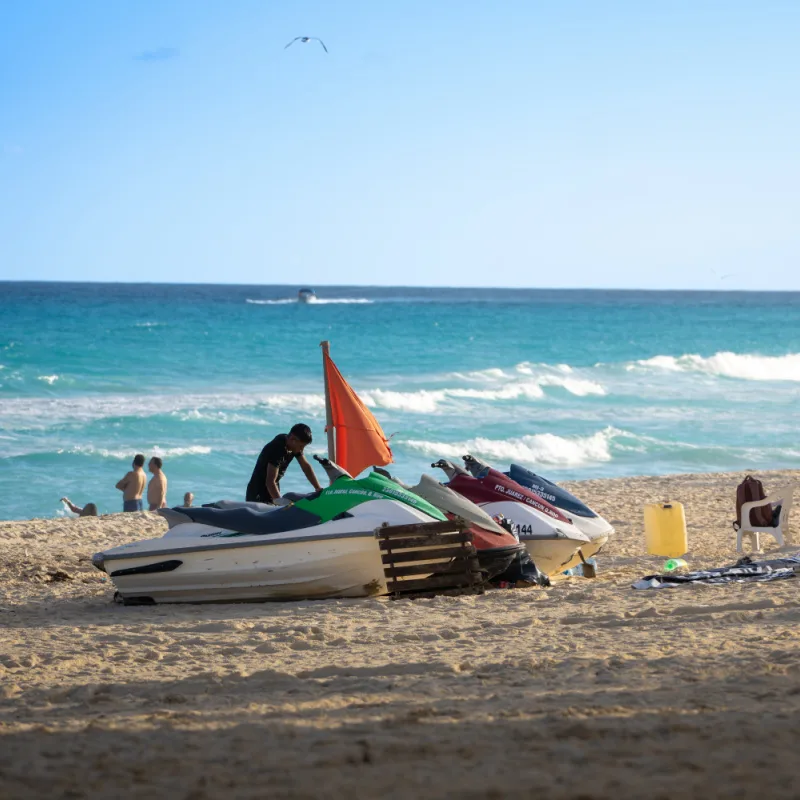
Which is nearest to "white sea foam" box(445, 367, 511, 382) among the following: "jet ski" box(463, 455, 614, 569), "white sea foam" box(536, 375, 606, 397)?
"white sea foam" box(536, 375, 606, 397)

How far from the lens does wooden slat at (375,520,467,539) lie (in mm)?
6809

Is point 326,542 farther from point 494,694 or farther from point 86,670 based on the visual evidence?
point 494,694

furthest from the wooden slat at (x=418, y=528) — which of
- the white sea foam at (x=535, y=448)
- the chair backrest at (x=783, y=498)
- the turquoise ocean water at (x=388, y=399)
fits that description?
the white sea foam at (x=535, y=448)

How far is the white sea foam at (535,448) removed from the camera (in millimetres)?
19906

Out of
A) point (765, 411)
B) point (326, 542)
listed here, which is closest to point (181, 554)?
point (326, 542)

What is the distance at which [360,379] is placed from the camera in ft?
108

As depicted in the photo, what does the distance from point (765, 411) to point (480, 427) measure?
808cm

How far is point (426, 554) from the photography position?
6.94 m

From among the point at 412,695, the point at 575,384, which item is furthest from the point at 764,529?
the point at 575,384

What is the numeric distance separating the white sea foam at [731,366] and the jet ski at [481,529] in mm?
30783

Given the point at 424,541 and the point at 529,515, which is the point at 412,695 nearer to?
the point at 424,541

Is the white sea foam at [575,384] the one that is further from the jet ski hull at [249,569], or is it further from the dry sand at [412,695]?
the jet ski hull at [249,569]

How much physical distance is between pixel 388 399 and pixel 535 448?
7602 mm

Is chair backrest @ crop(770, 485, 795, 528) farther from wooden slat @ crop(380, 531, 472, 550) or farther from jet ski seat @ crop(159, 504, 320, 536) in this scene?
jet ski seat @ crop(159, 504, 320, 536)
